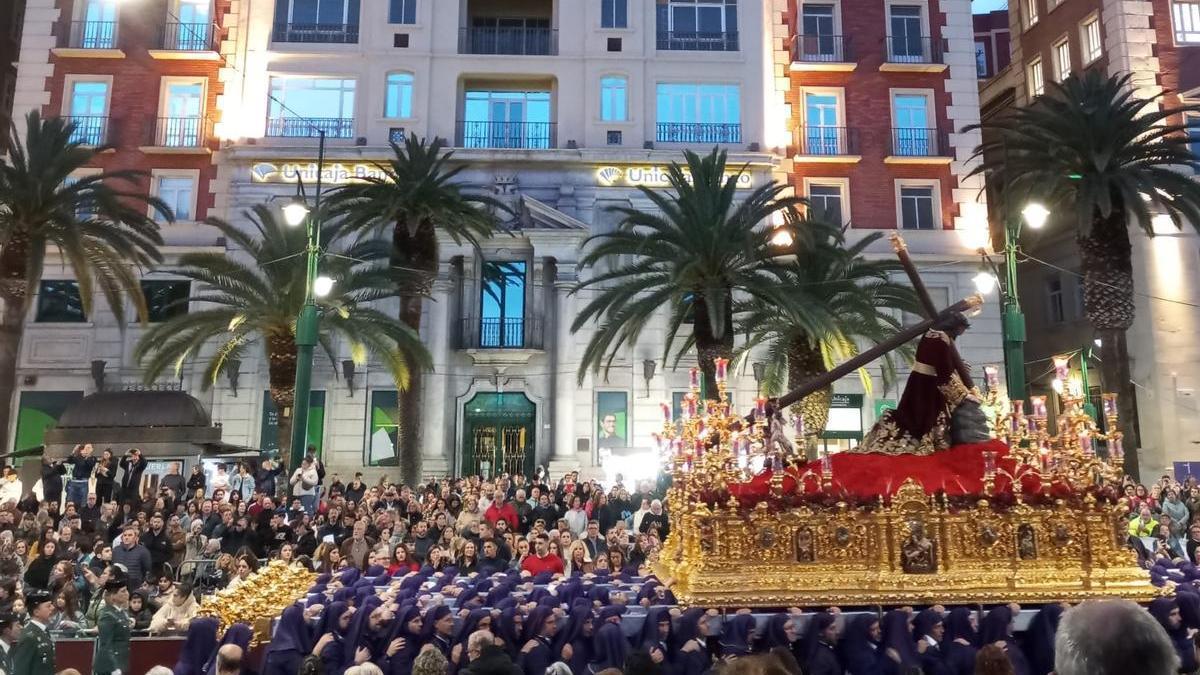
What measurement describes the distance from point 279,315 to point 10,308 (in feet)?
25.1

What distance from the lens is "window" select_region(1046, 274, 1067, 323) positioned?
33.5 m

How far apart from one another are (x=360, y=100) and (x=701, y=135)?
1204cm

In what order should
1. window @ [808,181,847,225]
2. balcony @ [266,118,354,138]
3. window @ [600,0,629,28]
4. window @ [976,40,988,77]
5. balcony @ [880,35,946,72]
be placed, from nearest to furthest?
balcony @ [266,118,354,138]
window @ [808,181,847,225]
window @ [600,0,629,28]
balcony @ [880,35,946,72]
window @ [976,40,988,77]

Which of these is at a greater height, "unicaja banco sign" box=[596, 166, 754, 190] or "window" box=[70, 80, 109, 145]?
"window" box=[70, 80, 109, 145]

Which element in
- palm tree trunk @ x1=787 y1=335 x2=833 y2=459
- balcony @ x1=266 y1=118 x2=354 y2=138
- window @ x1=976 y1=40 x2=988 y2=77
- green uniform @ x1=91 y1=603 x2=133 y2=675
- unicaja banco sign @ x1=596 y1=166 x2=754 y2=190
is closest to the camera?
green uniform @ x1=91 y1=603 x2=133 y2=675

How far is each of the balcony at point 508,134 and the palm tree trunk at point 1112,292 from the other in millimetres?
17224

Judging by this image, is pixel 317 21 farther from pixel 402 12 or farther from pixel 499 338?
pixel 499 338

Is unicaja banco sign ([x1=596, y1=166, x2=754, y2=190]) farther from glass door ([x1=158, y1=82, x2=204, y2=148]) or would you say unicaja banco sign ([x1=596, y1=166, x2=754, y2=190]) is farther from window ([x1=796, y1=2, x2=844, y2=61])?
glass door ([x1=158, y1=82, x2=204, y2=148])

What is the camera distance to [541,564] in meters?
12.6

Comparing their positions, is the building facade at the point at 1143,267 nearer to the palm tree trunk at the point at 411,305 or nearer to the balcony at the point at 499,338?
the balcony at the point at 499,338

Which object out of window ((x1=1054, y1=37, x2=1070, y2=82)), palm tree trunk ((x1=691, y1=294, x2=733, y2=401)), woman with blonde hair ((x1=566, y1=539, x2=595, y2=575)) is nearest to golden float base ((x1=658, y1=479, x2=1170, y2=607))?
woman with blonde hair ((x1=566, y1=539, x2=595, y2=575))

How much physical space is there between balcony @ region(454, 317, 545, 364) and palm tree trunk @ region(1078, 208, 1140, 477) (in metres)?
16.7

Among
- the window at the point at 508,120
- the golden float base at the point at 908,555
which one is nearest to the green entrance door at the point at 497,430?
the window at the point at 508,120

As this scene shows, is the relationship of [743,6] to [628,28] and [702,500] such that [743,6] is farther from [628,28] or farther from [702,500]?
[702,500]
